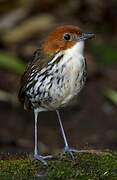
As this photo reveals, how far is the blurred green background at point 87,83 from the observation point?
9555 mm

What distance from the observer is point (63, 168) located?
5.66 metres

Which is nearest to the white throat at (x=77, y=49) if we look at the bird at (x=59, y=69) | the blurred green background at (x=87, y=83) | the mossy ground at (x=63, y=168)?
the bird at (x=59, y=69)

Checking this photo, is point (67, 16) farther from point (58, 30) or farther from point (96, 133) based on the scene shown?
point (58, 30)

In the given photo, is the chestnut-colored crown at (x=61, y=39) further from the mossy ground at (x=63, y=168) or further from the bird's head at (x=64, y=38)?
the mossy ground at (x=63, y=168)

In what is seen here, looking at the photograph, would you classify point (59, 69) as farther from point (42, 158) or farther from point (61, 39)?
point (42, 158)

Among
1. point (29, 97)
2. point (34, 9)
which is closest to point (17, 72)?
point (34, 9)

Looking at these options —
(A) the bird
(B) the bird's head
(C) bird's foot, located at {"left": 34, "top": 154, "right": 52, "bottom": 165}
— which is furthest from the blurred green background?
(C) bird's foot, located at {"left": 34, "top": 154, "right": 52, "bottom": 165}

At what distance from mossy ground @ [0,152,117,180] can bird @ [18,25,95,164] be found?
0.60 feet

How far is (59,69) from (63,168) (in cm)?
87

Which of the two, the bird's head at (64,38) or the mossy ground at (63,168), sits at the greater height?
the bird's head at (64,38)

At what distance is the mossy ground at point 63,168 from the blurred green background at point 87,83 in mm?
2217

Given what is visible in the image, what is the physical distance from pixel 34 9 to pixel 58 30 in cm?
607

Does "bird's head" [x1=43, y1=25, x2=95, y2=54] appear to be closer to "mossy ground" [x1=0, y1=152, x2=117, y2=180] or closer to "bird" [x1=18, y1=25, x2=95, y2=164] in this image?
"bird" [x1=18, y1=25, x2=95, y2=164]

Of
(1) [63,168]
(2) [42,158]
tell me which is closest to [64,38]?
(2) [42,158]
